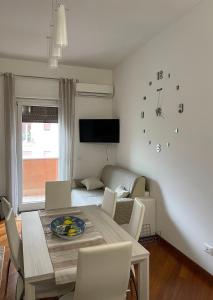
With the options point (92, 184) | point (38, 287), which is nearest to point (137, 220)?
→ point (38, 287)

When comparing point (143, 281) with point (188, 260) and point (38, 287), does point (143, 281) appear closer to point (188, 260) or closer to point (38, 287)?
point (38, 287)

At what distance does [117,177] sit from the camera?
433 cm

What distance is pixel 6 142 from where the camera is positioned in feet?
14.9

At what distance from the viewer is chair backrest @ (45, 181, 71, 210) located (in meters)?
3.26

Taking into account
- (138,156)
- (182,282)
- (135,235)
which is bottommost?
(182,282)

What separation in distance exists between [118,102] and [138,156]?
1.34 metres

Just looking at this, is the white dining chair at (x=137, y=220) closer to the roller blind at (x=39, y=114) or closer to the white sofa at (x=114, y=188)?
the white sofa at (x=114, y=188)

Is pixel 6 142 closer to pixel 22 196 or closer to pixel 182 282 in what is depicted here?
pixel 22 196

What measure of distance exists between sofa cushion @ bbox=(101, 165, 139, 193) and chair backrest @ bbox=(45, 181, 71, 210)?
0.97 m

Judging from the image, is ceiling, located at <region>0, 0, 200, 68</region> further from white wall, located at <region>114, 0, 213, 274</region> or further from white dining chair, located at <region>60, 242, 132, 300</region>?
white dining chair, located at <region>60, 242, 132, 300</region>

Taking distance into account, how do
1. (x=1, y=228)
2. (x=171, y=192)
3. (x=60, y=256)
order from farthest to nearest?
1. (x=1, y=228)
2. (x=171, y=192)
3. (x=60, y=256)

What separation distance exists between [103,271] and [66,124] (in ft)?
11.9

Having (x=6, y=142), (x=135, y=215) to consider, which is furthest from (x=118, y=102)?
(x=135, y=215)

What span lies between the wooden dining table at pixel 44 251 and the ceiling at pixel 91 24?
222 centimetres
